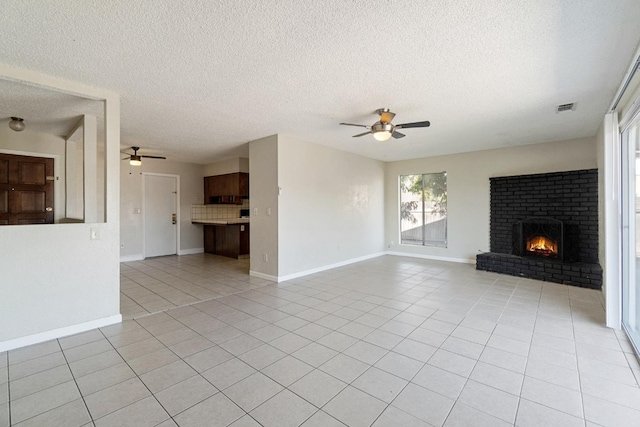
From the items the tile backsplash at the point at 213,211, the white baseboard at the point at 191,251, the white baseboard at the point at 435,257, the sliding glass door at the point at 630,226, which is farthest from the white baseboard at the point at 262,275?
the sliding glass door at the point at 630,226

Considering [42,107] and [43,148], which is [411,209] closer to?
[42,107]

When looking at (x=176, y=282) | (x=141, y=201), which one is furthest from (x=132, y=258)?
(x=176, y=282)

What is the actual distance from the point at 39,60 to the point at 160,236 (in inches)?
214

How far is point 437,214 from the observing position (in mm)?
6945

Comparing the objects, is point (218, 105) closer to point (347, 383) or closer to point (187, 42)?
point (187, 42)

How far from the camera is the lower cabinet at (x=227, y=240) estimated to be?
7.14 metres

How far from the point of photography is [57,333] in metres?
2.81

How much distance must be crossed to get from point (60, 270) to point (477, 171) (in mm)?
7129

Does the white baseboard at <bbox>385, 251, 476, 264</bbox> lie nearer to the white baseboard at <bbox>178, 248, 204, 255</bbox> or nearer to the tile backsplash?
the tile backsplash

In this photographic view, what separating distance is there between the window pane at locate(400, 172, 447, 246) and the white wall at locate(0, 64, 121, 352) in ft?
20.8

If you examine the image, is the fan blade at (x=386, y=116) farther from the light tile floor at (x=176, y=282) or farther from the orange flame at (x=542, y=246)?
the orange flame at (x=542, y=246)

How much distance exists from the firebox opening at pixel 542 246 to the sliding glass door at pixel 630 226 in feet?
7.64

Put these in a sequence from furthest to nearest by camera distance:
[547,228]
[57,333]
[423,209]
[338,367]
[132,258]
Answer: [423,209] → [132,258] → [547,228] → [57,333] → [338,367]

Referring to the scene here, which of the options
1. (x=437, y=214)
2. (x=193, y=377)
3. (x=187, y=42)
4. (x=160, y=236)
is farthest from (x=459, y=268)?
(x=160, y=236)
